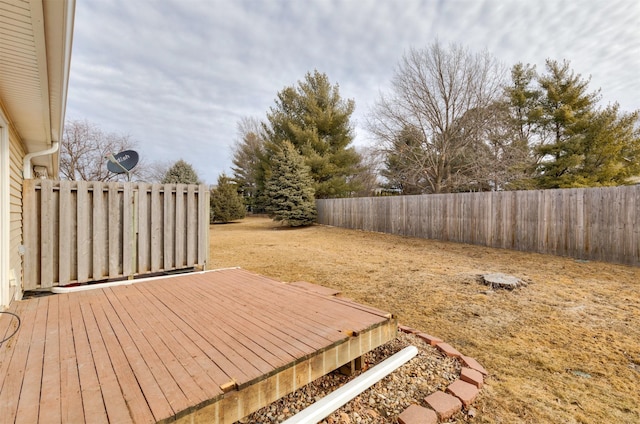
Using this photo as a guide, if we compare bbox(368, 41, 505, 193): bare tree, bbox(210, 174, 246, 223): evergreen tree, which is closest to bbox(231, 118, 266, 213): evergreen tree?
bbox(210, 174, 246, 223): evergreen tree

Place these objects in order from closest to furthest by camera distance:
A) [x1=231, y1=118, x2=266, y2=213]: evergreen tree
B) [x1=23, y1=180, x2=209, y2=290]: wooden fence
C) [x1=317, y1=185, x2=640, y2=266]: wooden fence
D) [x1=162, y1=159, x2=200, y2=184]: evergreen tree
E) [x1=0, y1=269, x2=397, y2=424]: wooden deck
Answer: [x1=0, y1=269, x2=397, y2=424]: wooden deck
[x1=23, y1=180, x2=209, y2=290]: wooden fence
[x1=317, y1=185, x2=640, y2=266]: wooden fence
[x1=162, y1=159, x2=200, y2=184]: evergreen tree
[x1=231, y1=118, x2=266, y2=213]: evergreen tree

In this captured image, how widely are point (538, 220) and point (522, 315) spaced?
4.66 m

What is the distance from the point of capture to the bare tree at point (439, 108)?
13156 millimetres

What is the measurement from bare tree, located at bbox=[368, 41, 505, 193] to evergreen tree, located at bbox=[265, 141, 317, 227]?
4476 mm

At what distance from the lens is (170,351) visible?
5.68 feet

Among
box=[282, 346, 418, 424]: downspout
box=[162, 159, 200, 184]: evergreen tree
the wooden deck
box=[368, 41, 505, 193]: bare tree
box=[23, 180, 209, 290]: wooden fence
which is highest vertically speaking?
box=[368, 41, 505, 193]: bare tree

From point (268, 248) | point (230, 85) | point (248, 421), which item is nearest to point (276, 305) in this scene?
point (248, 421)

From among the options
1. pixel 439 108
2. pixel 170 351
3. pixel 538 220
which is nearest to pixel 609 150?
pixel 439 108

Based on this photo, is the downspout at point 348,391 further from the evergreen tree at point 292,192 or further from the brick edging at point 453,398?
the evergreen tree at point 292,192

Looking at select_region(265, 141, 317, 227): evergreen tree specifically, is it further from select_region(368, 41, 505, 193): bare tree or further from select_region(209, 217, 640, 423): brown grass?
select_region(209, 217, 640, 423): brown grass

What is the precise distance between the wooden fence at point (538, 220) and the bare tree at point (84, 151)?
1562cm

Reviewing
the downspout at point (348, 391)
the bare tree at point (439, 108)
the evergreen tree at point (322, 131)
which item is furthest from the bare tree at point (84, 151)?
the downspout at point (348, 391)

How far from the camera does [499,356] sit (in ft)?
7.86

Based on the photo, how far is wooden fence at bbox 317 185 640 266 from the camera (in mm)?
5551
